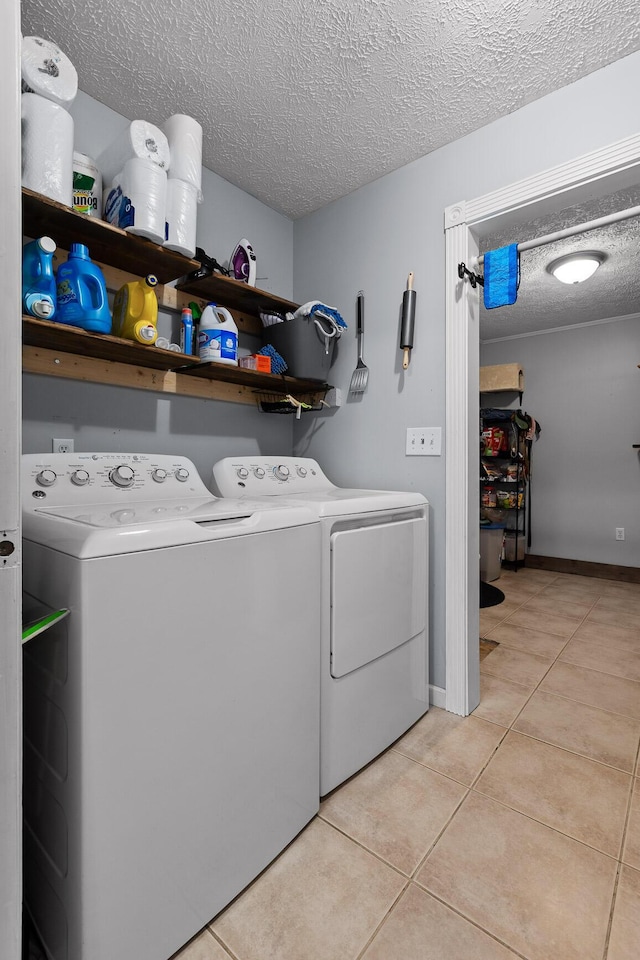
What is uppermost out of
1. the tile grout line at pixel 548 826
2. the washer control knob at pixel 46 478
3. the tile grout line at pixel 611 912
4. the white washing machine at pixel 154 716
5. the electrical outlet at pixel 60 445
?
the electrical outlet at pixel 60 445

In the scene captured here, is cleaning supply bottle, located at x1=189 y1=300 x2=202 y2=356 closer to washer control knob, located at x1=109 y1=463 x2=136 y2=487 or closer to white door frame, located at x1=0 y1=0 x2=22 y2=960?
washer control knob, located at x1=109 y1=463 x2=136 y2=487

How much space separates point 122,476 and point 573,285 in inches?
145

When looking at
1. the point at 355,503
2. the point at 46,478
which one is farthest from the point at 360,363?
→ the point at 46,478

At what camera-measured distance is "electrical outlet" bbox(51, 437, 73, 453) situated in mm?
1618

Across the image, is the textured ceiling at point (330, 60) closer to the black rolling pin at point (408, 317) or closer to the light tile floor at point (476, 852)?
the black rolling pin at point (408, 317)

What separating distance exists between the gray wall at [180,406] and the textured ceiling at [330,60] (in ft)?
0.62

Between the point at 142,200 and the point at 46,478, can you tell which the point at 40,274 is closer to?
the point at 142,200

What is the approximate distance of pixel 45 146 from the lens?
1303 mm

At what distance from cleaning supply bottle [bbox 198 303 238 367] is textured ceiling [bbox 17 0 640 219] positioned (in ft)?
2.48

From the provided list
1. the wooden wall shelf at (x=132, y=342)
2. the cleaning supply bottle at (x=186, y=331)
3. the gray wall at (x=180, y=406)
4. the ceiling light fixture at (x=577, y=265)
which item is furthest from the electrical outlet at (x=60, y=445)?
the ceiling light fixture at (x=577, y=265)

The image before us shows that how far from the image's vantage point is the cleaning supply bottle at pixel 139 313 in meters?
1.56

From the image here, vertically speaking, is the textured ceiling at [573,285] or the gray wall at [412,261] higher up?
the textured ceiling at [573,285]

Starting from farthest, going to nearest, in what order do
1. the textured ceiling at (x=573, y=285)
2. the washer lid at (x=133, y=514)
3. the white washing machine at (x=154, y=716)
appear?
the textured ceiling at (x=573, y=285), the washer lid at (x=133, y=514), the white washing machine at (x=154, y=716)

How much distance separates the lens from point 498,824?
4.48ft
